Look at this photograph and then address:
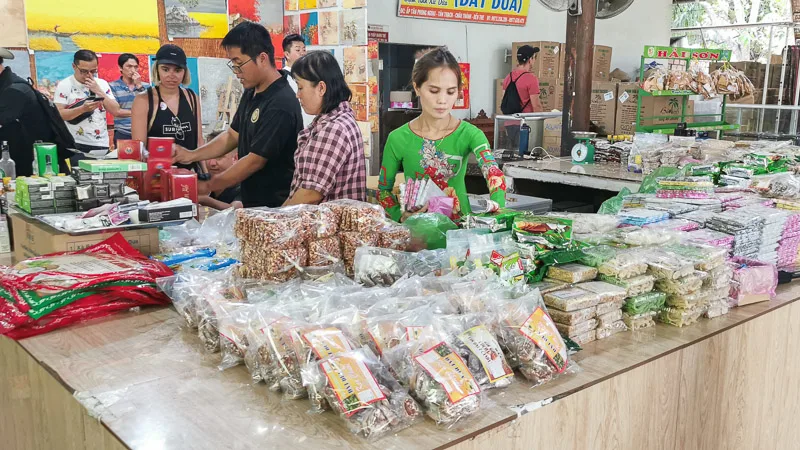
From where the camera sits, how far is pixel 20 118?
4.55m

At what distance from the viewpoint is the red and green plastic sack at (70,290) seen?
1858 millimetres

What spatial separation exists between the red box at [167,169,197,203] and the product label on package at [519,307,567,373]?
1745 millimetres

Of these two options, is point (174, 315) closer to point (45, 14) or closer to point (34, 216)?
point (34, 216)

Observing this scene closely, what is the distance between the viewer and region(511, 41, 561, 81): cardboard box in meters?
9.82

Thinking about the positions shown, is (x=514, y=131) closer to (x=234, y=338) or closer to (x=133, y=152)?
(x=133, y=152)

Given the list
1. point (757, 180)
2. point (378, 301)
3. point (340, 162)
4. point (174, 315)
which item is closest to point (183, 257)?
point (174, 315)

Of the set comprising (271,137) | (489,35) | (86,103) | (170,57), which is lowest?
(271,137)

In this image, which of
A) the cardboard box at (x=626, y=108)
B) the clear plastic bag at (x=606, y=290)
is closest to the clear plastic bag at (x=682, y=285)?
the clear plastic bag at (x=606, y=290)

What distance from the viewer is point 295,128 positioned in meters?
3.34

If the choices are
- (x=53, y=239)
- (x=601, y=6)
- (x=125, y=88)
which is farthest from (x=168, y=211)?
(x=601, y=6)

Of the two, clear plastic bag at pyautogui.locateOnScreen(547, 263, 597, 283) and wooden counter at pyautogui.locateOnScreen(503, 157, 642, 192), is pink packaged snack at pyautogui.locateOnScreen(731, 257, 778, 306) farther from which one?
wooden counter at pyautogui.locateOnScreen(503, 157, 642, 192)

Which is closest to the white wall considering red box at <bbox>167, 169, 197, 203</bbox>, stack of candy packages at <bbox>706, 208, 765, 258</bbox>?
red box at <bbox>167, 169, 197, 203</bbox>

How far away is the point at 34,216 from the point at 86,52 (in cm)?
334

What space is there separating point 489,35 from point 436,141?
7.62 metres
